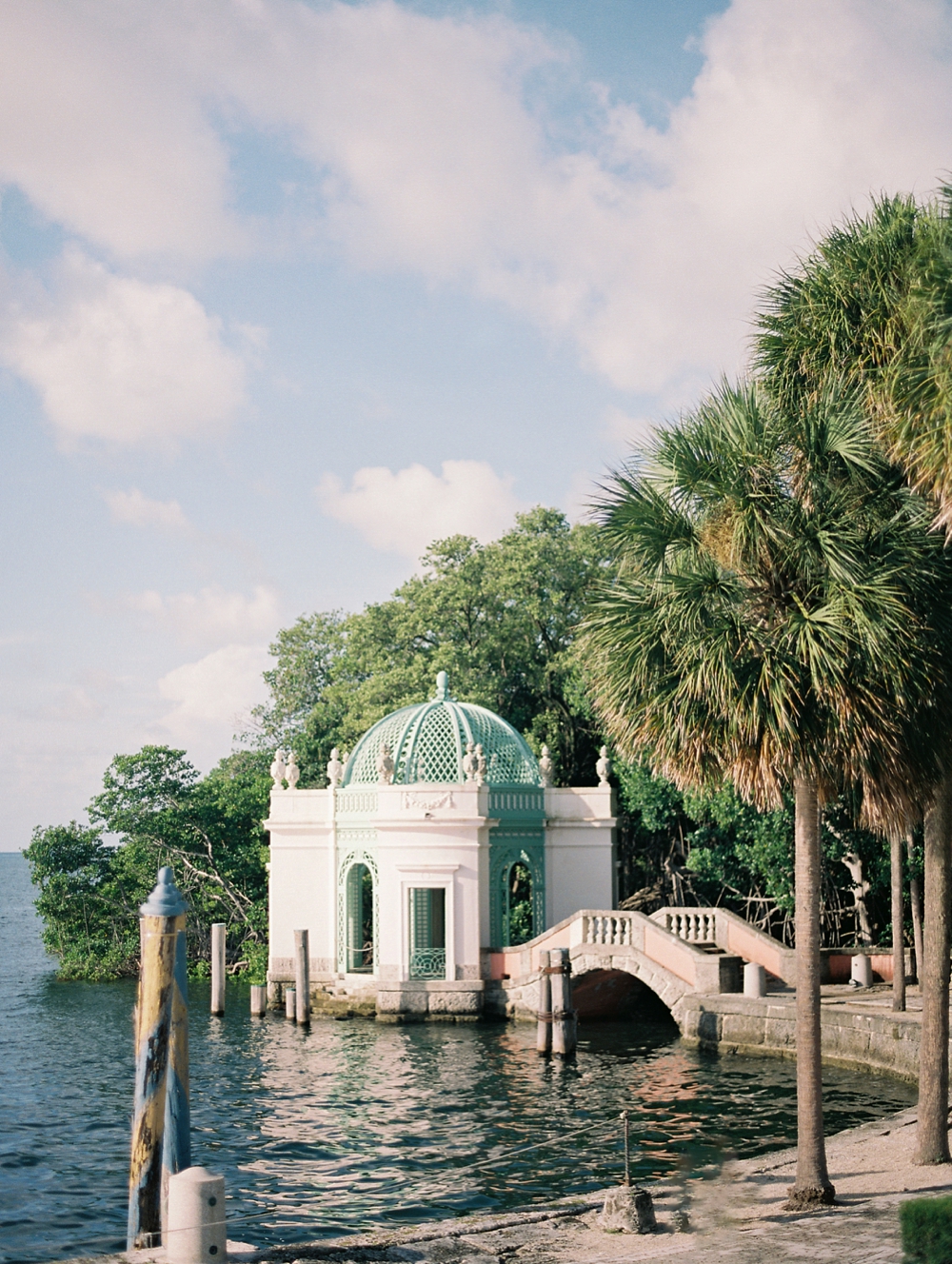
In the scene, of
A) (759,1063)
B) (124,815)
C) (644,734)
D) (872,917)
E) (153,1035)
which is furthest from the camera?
(124,815)

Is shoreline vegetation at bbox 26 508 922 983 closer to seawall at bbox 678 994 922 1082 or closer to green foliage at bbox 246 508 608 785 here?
green foliage at bbox 246 508 608 785

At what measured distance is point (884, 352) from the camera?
46.8ft

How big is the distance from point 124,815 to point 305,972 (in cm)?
1569

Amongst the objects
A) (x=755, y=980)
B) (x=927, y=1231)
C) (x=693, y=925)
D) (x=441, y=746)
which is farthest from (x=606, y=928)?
(x=927, y=1231)

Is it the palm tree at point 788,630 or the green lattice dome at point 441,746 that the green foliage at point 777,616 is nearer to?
the palm tree at point 788,630

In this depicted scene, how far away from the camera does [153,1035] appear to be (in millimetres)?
13562

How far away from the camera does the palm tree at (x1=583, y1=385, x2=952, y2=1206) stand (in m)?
13.3

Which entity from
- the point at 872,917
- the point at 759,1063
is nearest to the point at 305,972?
the point at 759,1063

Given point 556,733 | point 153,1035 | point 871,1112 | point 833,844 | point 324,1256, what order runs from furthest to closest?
point 556,733 → point 833,844 → point 871,1112 → point 153,1035 → point 324,1256

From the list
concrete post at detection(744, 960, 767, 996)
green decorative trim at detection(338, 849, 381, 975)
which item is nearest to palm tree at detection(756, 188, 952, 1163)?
concrete post at detection(744, 960, 767, 996)

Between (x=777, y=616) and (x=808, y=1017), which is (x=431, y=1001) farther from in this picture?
(x=777, y=616)

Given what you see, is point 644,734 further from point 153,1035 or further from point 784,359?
point 153,1035

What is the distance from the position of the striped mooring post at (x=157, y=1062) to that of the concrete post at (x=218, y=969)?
23.0 m

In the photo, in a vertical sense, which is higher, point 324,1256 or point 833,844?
point 833,844
